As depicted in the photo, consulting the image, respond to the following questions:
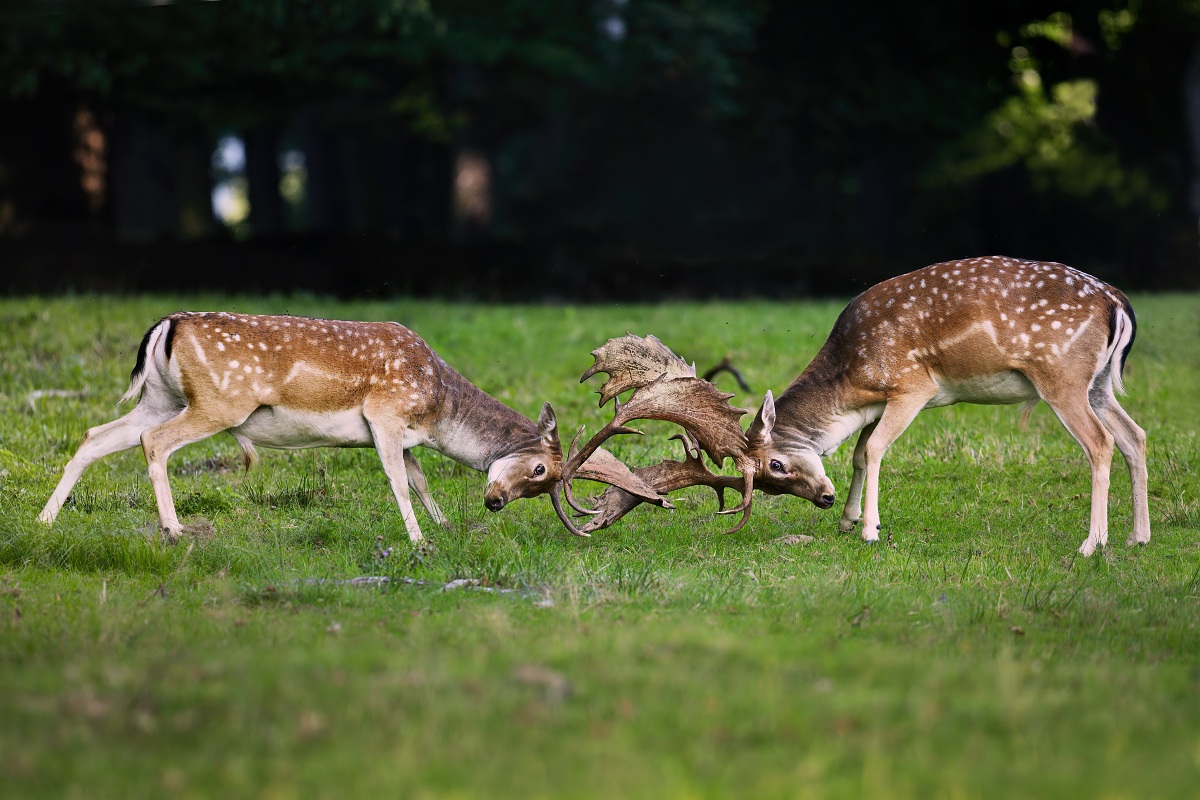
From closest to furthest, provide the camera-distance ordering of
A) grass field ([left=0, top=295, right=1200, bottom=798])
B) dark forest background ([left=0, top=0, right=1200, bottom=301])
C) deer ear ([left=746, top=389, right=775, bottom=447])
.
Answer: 1. grass field ([left=0, top=295, right=1200, bottom=798])
2. deer ear ([left=746, top=389, right=775, bottom=447])
3. dark forest background ([left=0, top=0, right=1200, bottom=301])

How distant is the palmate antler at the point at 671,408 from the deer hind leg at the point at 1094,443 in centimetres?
199

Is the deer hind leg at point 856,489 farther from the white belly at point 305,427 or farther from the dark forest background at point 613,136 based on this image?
the dark forest background at point 613,136

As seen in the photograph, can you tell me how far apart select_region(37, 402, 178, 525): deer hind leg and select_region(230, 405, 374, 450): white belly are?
56cm

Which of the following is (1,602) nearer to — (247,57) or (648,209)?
(247,57)

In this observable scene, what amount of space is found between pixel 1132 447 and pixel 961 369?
3.94 feet

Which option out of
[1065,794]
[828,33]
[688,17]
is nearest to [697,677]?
[1065,794]

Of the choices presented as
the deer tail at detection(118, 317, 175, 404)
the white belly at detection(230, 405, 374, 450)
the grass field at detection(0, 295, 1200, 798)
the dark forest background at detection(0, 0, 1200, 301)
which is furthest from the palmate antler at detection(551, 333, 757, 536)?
the dark forest background at detection(0, 0, 1200, 301)

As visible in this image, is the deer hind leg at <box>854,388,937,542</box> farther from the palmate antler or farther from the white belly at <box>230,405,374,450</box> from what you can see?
the white belly at <box>230,405,374,450</box>

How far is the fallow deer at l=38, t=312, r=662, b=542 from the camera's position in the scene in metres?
8.02

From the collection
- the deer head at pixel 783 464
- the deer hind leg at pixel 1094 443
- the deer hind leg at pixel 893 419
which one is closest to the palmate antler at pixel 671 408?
the deer head at pixel 783 464

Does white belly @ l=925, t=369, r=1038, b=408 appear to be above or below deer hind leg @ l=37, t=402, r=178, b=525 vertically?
above

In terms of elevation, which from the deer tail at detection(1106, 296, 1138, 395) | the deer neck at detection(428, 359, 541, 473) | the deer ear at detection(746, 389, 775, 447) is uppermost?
the deer tail at detection(1106, 296, 1138, 395)

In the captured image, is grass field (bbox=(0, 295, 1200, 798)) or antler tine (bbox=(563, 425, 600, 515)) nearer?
grass field (bbox=(0, 295, 1200, 798))

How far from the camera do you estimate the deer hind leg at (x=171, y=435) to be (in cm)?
795
